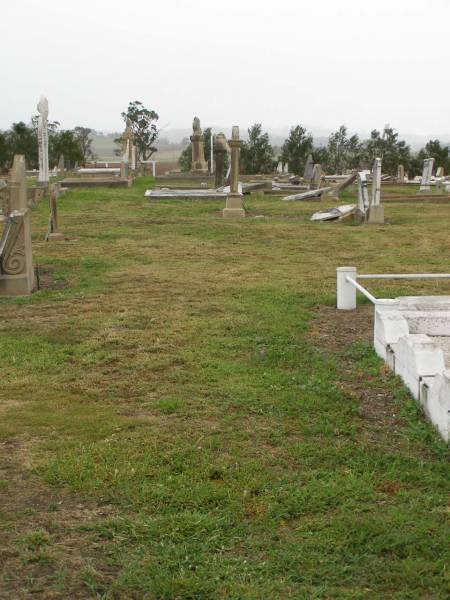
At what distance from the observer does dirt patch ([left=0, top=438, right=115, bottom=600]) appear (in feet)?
10.3

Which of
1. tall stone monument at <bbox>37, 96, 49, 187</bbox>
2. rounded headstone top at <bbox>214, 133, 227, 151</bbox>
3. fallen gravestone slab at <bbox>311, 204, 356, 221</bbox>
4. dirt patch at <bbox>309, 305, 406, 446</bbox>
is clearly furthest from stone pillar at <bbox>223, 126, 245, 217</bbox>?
dirt patch at <bbox>309, 305, 406, 446</bbox>

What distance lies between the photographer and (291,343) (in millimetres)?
6980

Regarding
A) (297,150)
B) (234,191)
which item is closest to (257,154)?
(297,150)

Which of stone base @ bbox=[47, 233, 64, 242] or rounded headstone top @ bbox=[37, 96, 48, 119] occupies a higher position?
rounded headstone top @ bbox=[37, 96, 48, 119]

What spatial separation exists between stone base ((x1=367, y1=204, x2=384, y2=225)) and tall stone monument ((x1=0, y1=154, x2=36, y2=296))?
1058 centimetres

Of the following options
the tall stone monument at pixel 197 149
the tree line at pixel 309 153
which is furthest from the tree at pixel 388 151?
the tall stone monument at pixel 197 149

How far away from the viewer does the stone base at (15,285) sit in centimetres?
927

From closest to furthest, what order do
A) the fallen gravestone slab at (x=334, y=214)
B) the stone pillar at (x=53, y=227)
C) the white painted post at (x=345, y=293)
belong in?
the white painted post at (x=345, y=293) < the stone pillar at (x=53, y=227) < the fallen gravestone slab at (x=334, y=214)

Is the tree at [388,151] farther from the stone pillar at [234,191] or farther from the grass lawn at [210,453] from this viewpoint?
the grass lawn at [210,453]

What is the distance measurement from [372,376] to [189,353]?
5.46ft

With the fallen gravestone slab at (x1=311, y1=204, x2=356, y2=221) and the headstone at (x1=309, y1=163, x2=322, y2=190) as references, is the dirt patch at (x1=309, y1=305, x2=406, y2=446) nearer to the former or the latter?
the fallen gravestone slab at (x1=311, y1=204, x2=356, y2=221)

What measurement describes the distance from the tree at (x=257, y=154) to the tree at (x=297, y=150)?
110 cm

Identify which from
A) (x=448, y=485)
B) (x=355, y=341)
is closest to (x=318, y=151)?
(x=355, y=341)

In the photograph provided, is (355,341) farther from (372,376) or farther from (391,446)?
(391,446)
